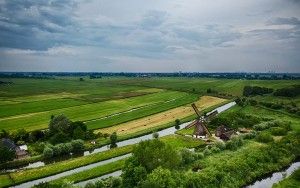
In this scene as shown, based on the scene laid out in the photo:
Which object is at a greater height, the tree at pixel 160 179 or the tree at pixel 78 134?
the tree at pixel 160 179

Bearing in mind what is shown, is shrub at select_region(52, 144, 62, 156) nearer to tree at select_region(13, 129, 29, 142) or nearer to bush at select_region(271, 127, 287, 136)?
tree at select_region(13, 129, 29, 142)

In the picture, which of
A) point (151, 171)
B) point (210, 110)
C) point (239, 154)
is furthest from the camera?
point (210, 110)

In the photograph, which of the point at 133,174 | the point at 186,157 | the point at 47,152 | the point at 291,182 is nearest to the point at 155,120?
the point at 47,152

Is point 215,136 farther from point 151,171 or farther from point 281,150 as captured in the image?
point 151,171

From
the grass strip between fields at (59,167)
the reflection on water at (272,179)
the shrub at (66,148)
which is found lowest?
the reflection on water at (272,179)

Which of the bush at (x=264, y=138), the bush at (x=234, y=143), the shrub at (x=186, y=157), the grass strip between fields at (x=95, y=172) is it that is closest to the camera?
the grass strip between fields at (x=95, y=172)

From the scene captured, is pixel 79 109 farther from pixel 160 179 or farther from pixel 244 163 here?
pixel 160 179

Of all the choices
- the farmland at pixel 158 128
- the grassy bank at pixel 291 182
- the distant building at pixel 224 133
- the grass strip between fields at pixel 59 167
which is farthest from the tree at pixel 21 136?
the grassy bank at pixel 291 182

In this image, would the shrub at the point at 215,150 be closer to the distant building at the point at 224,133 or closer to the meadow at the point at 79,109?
the distant building at the point at 224,133

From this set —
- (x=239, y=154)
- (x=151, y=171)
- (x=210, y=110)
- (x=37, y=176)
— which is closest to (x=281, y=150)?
(x=239, y=154)
